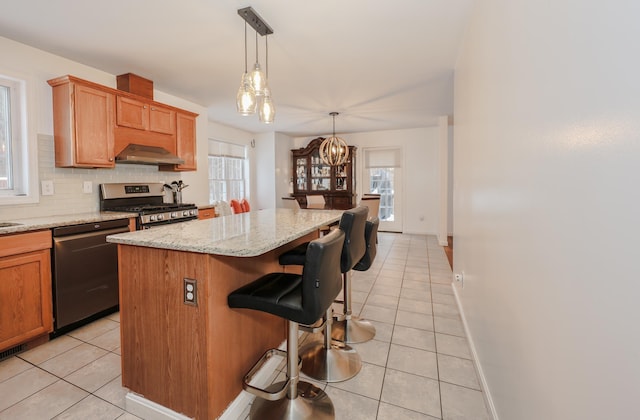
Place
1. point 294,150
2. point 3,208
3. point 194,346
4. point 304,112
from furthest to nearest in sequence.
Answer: point 294,150, point 304,112, point 3,208, point 194,346

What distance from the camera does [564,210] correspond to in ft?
2.66

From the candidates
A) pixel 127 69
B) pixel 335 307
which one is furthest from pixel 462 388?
pixel 127 69

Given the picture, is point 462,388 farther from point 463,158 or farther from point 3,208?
point 3,208

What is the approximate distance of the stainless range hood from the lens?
311 cm

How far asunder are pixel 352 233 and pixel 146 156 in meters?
2.71

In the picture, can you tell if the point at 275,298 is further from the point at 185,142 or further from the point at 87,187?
the point at 185,142

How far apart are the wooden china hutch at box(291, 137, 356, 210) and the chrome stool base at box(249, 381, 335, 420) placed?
207 inches

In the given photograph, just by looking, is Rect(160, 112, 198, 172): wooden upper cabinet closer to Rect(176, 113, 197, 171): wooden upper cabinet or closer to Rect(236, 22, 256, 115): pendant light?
Rect(176, 113, 197, 171): wooden upper cabinet

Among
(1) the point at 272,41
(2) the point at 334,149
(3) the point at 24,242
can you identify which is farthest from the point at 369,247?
(2) the point at 334,149

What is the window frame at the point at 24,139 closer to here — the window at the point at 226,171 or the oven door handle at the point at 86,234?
the oven door handle at the point at 86,234

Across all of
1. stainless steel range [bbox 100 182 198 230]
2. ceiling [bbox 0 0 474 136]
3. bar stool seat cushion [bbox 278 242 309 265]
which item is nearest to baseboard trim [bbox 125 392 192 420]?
bar stool seat cushion [bbox 278 242 309 265]

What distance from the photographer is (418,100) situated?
448 centimetres

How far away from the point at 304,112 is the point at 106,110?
2.96 m

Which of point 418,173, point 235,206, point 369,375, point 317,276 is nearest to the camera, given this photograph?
point 317,276
